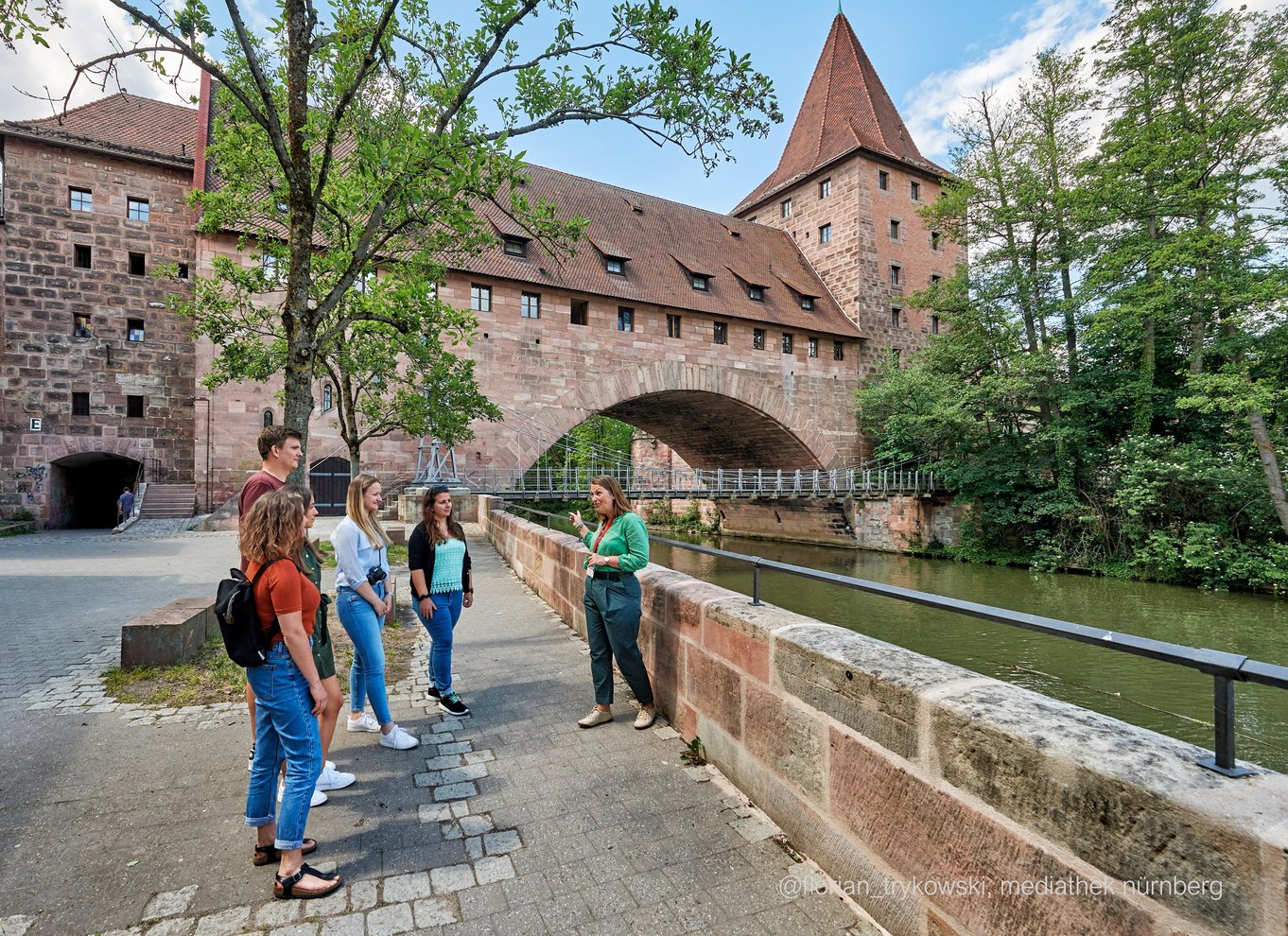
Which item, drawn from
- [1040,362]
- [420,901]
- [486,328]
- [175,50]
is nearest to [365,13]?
[175,50]

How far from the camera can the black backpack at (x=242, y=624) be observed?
6.80ft

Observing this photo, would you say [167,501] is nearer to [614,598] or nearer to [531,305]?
[531,305]

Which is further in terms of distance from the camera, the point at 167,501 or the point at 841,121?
the point at 841,121

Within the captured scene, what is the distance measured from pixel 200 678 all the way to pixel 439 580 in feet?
6.36

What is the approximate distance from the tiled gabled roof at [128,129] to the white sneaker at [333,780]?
2358 cm

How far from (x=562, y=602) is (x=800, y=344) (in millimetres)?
22375

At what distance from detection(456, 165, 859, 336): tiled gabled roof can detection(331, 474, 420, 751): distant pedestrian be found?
17.7m

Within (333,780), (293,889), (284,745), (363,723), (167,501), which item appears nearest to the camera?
(293,889)

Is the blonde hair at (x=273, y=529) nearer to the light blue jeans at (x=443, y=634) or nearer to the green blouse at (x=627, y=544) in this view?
the green blouse at (x=627, y=544)

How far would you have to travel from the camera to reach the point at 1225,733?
1.20 meters

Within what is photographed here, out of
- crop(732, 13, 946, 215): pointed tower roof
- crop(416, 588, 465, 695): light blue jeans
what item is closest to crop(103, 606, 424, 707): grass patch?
crop(416, 588, 465, 695): light blue jeans

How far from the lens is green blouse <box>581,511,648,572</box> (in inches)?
128

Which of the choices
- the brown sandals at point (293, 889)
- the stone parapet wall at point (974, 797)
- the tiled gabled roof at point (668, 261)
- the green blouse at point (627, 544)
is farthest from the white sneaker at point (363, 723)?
the tiled gabled roof at point (668, 261)

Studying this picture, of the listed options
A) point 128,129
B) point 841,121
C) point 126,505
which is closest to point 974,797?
point 126,505
